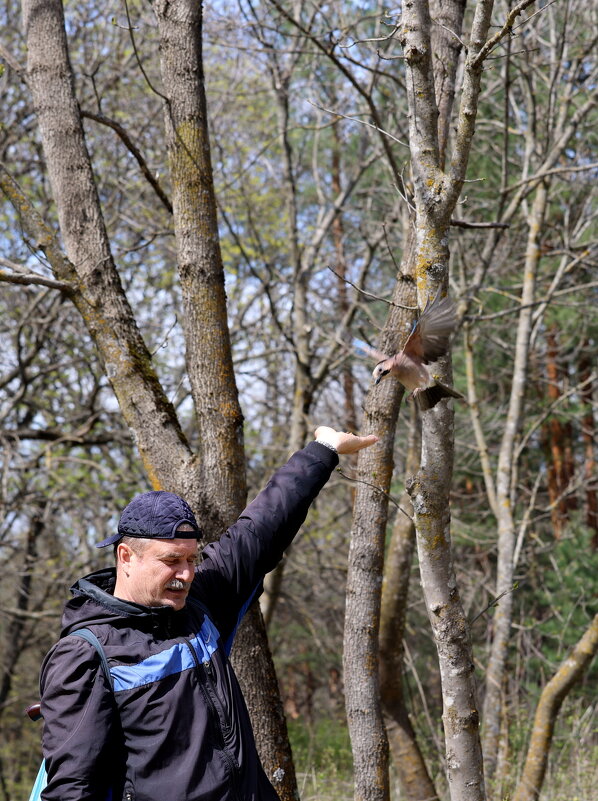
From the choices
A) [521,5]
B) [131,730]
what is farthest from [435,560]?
[521,5]

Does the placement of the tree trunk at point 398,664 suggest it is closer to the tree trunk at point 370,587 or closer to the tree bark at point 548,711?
the tree bark at point 548,711

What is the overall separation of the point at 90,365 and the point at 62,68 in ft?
16.3

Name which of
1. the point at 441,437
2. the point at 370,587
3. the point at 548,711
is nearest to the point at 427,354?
the point at 441,437

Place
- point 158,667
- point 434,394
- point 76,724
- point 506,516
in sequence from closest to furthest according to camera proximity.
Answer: point 76,724, point 158,667, point 434,394, point 506,516

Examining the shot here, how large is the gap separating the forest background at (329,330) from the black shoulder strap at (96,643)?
853mm

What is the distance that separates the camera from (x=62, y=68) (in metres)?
3.12

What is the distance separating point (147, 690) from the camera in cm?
172

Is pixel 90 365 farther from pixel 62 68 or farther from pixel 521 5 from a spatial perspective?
pixel 521 5

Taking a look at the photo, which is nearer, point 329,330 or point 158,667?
point 158,667

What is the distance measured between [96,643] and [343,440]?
907 mm

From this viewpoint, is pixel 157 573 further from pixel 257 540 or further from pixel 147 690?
pixel 257 540

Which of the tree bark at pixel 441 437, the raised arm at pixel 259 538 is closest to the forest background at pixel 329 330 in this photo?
the tree bark at pixel 441 437

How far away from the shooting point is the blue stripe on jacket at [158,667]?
1707 mm

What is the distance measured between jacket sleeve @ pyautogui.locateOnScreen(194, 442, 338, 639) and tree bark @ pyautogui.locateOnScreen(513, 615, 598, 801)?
254cm
